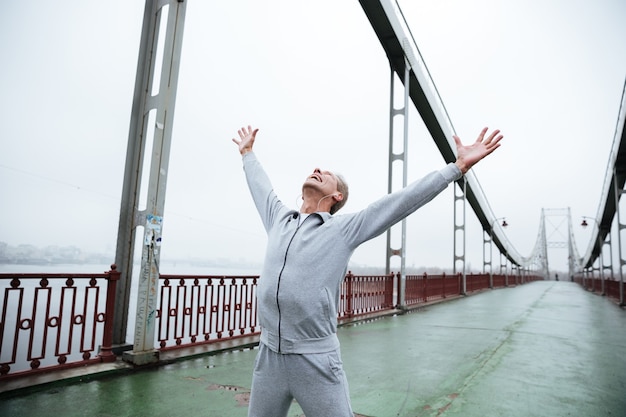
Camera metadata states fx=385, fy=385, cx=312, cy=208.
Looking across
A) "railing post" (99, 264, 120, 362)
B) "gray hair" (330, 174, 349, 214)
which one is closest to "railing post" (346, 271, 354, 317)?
"railing post" (99, 264, 120, 362)

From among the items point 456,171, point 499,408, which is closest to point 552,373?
point 499,408

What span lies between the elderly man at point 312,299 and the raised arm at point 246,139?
64 centimetres

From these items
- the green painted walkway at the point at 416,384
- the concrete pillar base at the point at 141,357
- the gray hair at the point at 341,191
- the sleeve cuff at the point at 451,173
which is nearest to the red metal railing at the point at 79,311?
the concrete pillar base at the point at 141,357

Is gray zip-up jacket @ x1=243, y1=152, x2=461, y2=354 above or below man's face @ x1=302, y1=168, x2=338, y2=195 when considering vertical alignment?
below

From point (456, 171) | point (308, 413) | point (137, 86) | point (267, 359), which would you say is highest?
point (137, 86)

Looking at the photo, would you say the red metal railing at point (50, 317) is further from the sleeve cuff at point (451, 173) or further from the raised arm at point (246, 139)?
the sleeve cuff at point (451, 173)

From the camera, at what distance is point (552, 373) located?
13.6ft

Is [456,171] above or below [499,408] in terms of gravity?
above

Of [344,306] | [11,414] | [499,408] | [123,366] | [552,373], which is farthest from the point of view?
[344,306]

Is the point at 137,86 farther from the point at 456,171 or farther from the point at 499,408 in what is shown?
the point at 499,408

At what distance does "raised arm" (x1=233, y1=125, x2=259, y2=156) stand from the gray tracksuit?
0.67m

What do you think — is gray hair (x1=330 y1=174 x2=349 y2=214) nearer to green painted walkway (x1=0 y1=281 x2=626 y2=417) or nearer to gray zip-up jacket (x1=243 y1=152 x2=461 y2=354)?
gray zip-up jacket (x1=243 y1=152 x2=461 y2=354)

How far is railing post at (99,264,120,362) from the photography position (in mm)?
3930

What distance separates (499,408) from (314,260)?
2628mm
